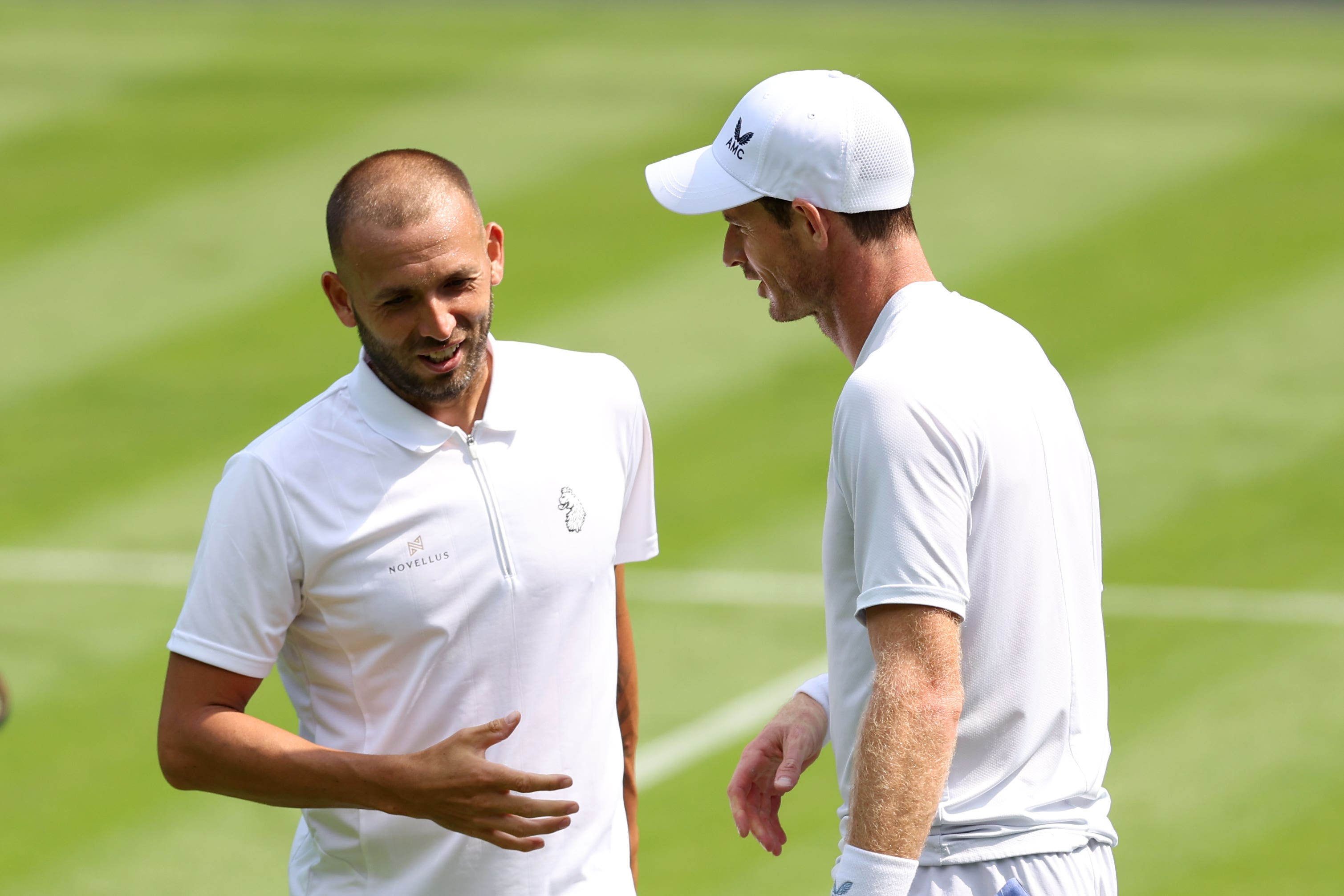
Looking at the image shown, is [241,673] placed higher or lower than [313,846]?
higher

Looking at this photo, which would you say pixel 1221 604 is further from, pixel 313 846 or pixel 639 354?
pixel 313 846

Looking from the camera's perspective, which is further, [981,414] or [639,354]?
[639,354]

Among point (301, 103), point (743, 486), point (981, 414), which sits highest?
point (301, 103)

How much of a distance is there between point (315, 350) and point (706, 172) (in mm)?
7570

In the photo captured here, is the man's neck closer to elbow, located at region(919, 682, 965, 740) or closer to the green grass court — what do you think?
elbow, located at region(919, 682, 965, 740)

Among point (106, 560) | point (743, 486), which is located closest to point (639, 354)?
point (743, 486)

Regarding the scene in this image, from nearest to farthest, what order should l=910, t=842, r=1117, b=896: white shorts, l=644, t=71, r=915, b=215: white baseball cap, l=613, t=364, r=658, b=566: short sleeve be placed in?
l=910, t=842, r=1117, b=896: white shorts → l=644, t=71, r=915, b=215: white baseball cap → l=613, t=364, r=658, b=566: short sleeve

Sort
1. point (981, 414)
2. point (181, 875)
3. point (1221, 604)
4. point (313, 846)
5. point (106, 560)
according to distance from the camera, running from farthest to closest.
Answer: point (106, 560), point (1221, 604), point (181, 875), point (313, 846), point (981, 414)

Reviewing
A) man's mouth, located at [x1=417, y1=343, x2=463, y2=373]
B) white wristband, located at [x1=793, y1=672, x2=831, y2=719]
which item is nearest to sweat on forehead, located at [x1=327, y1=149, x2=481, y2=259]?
man's mouth, located at [x1=417, y1=343, x2=463, y2=373]

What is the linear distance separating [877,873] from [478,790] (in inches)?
29.8

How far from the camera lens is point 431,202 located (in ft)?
12.8

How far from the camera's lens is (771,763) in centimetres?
410

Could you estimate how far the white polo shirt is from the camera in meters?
3.75

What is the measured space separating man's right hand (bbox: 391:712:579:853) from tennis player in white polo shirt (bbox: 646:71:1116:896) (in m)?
0.58
